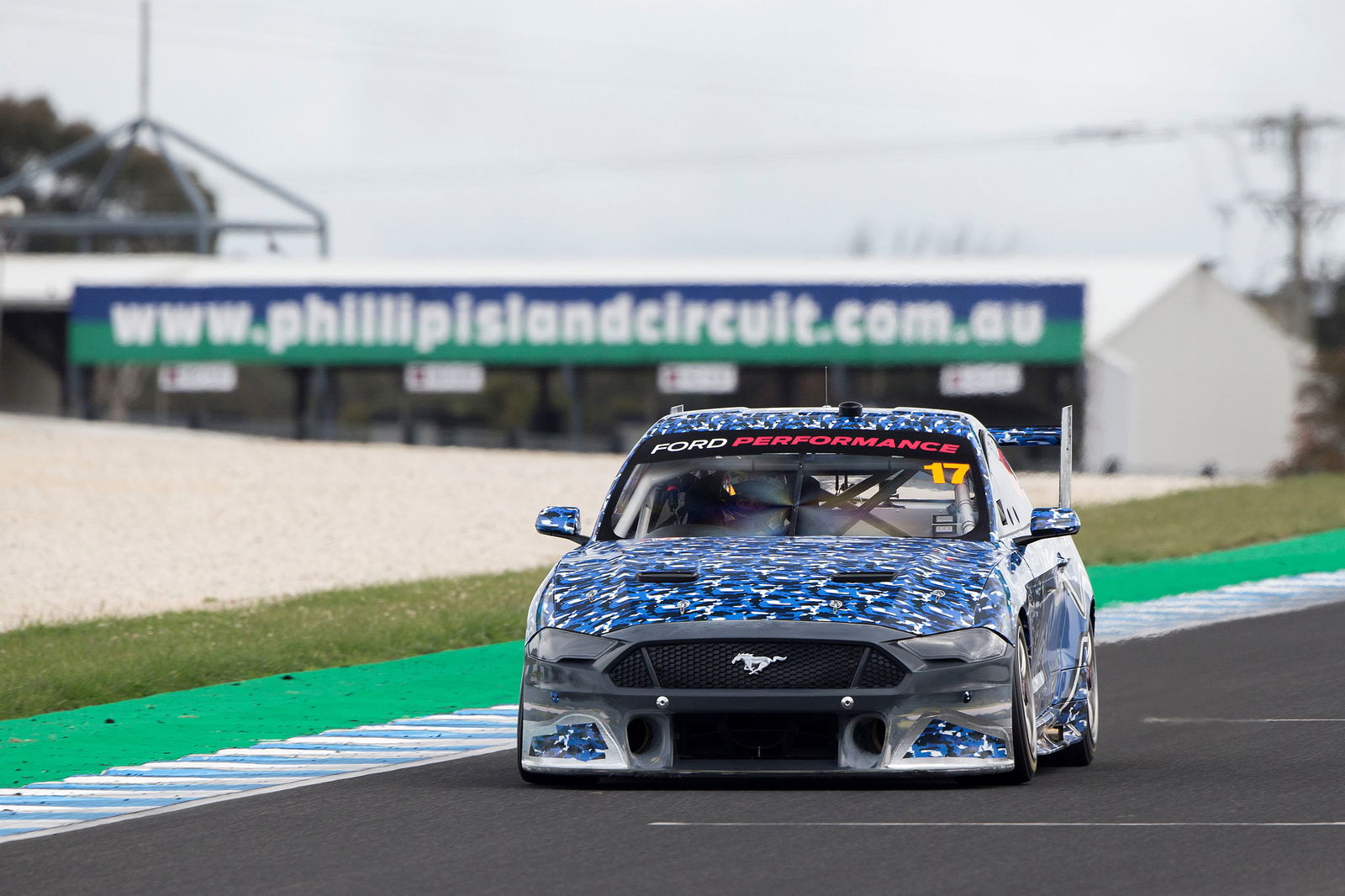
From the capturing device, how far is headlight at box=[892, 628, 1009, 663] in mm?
8000

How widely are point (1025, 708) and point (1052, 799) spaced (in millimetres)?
351

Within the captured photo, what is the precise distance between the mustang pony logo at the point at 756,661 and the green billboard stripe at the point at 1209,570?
10.8m

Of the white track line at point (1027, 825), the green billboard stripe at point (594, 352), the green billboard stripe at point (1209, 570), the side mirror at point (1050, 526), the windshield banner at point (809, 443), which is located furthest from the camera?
the green billboard stripe at point (594, 352)

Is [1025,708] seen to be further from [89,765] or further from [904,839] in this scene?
[89,765]

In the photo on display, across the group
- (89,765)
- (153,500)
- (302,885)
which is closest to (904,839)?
(302,885)

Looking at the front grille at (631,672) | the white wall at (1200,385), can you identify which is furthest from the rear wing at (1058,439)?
the white wall at (1200,385)

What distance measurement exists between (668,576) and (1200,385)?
39.7 metres

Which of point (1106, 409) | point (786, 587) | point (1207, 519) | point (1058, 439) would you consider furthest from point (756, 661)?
point (1106, 409)

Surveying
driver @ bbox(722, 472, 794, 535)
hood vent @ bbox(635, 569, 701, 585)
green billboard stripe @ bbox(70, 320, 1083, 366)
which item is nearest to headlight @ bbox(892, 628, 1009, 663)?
hood vent @ bbox(635, 569, 701, 585)

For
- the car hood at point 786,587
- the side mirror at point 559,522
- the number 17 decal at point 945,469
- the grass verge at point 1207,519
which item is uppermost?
the number 17 decal at point 945,469

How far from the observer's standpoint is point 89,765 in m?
9.85

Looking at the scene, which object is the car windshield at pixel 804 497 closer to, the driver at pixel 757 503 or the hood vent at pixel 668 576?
the driver at pixel 757 503

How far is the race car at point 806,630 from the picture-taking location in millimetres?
7988

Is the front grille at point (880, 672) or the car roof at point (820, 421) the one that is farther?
the car roof at point (820, 421)
